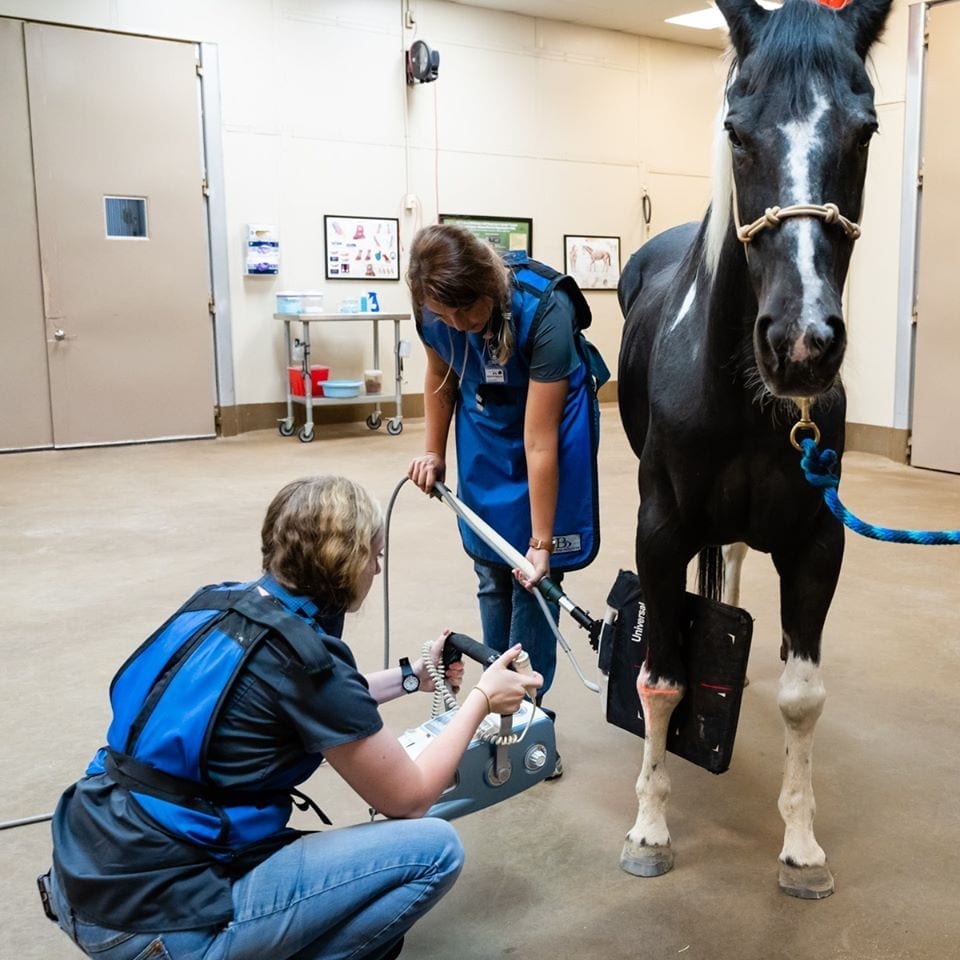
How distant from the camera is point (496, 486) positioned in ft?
7.58

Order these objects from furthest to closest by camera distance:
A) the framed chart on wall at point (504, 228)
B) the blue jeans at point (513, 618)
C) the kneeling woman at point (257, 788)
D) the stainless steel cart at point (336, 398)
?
the framed chart on wall at point (504, 228) < the stainless steel cart at point (336, 398) < the blue jeans at point (513, 618) < the kneeling woman at point (257, 788)

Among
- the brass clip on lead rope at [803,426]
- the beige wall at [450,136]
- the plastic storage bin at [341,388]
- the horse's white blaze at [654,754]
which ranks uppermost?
the beige wall at [450,136]

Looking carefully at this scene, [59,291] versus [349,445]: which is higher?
[59,291]

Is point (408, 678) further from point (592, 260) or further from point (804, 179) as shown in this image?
point (592, 260)

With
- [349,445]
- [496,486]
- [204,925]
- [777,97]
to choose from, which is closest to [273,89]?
[349,445]

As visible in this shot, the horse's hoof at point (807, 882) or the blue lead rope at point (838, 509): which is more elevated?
the blue lead rope at point (838, 509)

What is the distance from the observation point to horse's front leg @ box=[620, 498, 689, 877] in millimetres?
1949

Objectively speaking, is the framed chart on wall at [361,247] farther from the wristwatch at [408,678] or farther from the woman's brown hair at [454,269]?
the wristwatch at [408,678]

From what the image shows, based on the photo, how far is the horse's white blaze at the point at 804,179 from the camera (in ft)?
4.55

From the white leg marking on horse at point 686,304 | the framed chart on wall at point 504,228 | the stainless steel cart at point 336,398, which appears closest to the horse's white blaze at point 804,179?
the white leg marking on horse at point 686,304

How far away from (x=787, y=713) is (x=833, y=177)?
105cm

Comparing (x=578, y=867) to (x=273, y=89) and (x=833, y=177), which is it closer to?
(x=833, y=177)

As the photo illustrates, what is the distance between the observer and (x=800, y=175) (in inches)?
56.4

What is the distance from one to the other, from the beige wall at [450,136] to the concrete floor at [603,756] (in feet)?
9.14
